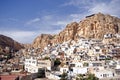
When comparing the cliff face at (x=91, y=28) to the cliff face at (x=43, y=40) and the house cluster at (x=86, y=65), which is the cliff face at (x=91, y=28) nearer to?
the cliff face at (x=43, y=40)

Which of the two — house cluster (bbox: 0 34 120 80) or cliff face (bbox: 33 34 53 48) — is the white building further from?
cliff face (bbox: 33 34 53 48)

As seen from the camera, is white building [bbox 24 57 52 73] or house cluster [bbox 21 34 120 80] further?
white building [bbox 24 57 52 73]

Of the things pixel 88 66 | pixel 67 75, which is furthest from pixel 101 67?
pixel 67 75

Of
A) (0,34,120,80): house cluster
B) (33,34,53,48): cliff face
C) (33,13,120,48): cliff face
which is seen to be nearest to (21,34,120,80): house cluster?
(0,34,120,80): house cluster

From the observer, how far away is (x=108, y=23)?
110875 mm

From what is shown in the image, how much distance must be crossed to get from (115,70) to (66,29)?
76652 millimetres

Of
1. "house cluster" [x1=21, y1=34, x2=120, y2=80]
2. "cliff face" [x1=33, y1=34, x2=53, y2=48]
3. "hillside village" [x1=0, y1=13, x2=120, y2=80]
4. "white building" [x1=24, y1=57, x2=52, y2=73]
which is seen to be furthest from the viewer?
"cliff face" [x1=33, y1=34, x2=53, y2=48]

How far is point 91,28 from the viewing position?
111 metres

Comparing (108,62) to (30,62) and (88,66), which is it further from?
(30,62)

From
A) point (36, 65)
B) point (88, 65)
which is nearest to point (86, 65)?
point (88, 65)

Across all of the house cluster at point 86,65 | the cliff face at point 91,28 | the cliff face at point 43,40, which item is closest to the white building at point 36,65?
the house cluster at point 86,65

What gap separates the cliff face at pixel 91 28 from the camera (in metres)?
107

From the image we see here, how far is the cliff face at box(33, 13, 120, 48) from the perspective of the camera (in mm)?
106562

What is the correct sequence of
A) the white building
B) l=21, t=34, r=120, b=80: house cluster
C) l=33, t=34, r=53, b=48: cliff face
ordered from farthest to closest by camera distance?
l=33, t=34, r=53, b=48: cliff face < the white building < l=21, t=34, r=120, b=80: house cluster
